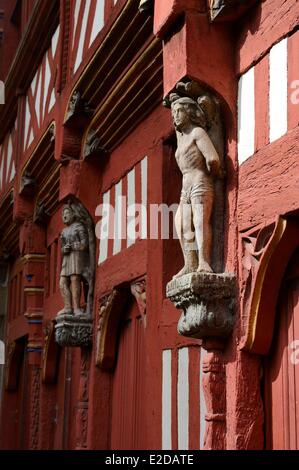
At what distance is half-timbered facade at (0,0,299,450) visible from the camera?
3736mm

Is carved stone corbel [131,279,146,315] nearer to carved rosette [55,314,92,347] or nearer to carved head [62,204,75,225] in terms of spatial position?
carved rosette [55,314,92,347]

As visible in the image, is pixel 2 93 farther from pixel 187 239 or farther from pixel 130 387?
pixel 187 239

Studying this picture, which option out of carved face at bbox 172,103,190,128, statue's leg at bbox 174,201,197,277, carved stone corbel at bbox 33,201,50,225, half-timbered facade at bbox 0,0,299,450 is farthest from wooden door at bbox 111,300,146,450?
carved stone corbel at bbox 33,201,50,225

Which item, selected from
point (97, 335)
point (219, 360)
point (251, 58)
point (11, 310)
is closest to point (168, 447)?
point (219, 360)

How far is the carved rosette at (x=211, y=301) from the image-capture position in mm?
3875

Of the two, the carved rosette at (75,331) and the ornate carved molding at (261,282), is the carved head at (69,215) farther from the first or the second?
the ornate carved molding at (261,282)

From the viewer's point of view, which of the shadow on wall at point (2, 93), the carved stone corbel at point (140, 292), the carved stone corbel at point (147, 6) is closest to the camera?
the carved stone corbel at point (147, 6)

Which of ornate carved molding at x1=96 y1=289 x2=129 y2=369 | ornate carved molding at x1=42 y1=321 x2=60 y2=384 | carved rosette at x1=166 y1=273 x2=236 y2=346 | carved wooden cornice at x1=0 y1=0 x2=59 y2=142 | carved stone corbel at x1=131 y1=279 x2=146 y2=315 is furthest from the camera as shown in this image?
ornate carved molding at x1=42 y1=321 x2=60 y2=384

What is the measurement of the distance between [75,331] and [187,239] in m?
3.28

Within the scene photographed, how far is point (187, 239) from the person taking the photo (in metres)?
4.12

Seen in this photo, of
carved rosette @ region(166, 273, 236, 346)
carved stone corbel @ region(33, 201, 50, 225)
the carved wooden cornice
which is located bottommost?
carved rosette @ region(166, 273, 236, 346)

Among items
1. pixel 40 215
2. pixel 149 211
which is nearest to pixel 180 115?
pixel 149 211

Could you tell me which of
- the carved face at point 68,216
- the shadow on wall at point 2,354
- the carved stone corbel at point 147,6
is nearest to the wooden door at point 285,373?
the carved stone corbel at point 147,6

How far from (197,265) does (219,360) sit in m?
0.46
